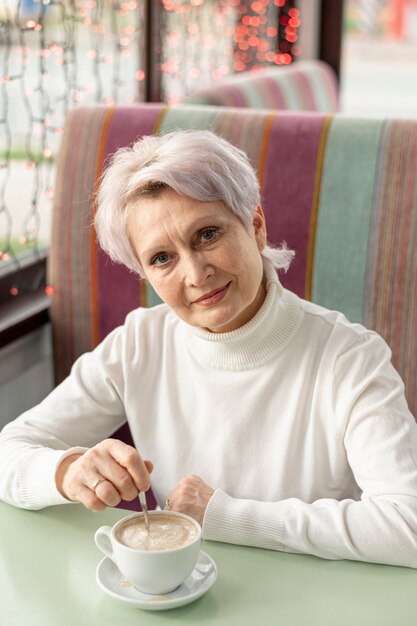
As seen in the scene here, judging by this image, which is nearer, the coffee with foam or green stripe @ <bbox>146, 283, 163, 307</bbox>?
the coffee with foam

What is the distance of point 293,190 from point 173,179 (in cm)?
68

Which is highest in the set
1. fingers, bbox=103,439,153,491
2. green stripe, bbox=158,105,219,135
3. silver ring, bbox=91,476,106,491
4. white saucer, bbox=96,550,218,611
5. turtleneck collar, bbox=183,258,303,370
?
green stripe, bbox=158,105,219,135

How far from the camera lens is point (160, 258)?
4.32ft

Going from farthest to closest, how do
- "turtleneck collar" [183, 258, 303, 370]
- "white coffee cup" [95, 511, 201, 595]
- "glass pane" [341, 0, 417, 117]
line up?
"glass pane" [341, 0, 417, 117]
"turtleneck collar" [183, 258, 303, 370]
"white coffee cup" [95, 511, 201, 595]

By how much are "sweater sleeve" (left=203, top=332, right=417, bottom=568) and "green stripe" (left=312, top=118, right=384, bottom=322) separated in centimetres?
52

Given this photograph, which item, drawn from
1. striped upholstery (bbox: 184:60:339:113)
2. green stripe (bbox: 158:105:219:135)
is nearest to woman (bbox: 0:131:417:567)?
green stripe (bbox: 158:105:219:135)

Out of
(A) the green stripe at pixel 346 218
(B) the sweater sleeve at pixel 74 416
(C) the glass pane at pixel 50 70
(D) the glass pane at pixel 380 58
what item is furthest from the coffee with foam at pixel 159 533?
(D) the glass pane at pixel 380 58

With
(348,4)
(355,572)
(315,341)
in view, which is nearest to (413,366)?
(315,341)

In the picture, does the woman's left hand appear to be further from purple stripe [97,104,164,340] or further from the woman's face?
purple stripe [97,104,164,340]

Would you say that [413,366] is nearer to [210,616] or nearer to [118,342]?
[118,342]

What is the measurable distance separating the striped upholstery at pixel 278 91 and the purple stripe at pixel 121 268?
49 cm

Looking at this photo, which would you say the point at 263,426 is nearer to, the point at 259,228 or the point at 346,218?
the point at 259,228

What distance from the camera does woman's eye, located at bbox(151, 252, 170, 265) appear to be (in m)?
1.31

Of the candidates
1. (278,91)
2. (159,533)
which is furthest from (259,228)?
(278,91)
